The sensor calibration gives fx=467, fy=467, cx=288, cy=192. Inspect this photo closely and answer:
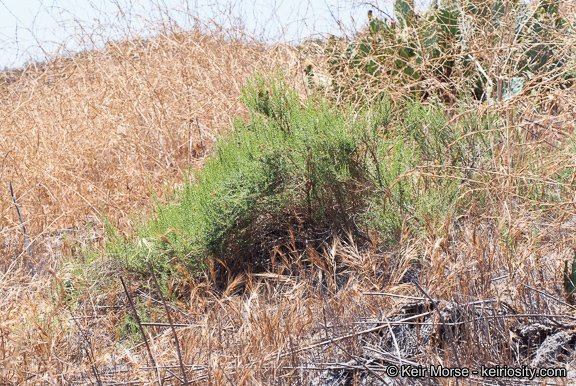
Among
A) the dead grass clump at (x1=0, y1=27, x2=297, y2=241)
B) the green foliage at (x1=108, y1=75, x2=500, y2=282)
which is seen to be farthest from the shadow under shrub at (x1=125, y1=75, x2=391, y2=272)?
the dead grass clump at (x1=0, y1=27, x2=297, y2=241)

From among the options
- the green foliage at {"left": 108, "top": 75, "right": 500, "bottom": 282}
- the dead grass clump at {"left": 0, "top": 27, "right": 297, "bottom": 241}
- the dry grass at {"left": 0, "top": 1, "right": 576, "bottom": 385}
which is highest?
the dead grass clump at {"left": 0, "top": 27, "right": 297, "bottom": 241}

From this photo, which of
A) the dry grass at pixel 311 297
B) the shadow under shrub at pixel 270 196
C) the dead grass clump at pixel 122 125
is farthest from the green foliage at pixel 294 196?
the dead grass clump at pixel 122 125

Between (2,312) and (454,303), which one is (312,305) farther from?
(2,312)

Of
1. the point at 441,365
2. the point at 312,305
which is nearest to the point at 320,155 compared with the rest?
the point at 312,305

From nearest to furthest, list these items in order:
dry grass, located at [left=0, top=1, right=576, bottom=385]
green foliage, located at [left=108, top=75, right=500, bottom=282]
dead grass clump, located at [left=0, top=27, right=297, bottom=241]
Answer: dry grass, located at [left=0, top=1, right=576, bottom=385] < green foliage, located at [left=108, top=75, right=500, bottom=282] < dead grass clump, located at [left=0, top=27, right=297, bottom=241]

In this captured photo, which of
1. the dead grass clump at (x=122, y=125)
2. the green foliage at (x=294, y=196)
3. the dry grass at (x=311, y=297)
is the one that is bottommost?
the dry grass at (x=311, y=297)

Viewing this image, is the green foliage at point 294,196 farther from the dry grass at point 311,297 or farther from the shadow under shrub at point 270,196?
the dry grass at point 311,297

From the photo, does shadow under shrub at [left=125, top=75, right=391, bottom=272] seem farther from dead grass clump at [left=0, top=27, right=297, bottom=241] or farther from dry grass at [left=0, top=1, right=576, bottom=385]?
dead grass clump at [left=0, top=27, right=297, bottom=241]

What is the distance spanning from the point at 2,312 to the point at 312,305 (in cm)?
159

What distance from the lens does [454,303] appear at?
181cm

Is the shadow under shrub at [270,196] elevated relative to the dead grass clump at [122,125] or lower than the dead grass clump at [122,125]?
lower

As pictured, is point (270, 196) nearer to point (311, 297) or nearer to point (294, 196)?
point (294, 196)

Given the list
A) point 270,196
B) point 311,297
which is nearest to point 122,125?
point 270,196

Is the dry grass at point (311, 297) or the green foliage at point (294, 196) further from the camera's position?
the green foliage at point (294, 196)
